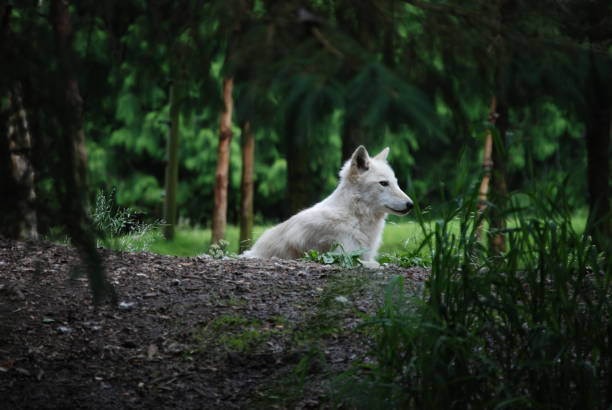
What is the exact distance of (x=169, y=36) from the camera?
3256 millimetres

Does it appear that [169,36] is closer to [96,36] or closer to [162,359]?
[96,36]

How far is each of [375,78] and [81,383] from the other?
93.8 inches

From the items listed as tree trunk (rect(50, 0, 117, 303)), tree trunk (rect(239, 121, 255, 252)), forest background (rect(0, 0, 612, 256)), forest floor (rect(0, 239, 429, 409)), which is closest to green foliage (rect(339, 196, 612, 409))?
forest background (rect(0, 0, 612, 256))

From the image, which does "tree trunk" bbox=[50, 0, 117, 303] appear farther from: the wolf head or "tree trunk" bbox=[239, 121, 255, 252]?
"tree trunk" bbox=[239, 121, 255, 252]

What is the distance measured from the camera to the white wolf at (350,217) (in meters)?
6.13

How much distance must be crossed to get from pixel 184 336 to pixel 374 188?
Answer: 297 cm

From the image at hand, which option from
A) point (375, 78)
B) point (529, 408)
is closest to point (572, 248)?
point (529, 408)

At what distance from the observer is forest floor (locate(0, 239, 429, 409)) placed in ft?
11.2

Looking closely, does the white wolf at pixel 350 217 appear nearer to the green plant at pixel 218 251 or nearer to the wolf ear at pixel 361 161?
the wolf ear at pixel 361 161

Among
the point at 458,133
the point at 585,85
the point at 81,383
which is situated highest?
the point at 585,85

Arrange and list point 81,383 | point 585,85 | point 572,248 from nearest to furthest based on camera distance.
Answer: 1. point 585,85
2. point 572,248
3. point 81,383

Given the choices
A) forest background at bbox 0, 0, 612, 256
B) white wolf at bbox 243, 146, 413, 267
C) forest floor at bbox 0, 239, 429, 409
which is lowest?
forest floor at bbox 0, 239, 429, 409

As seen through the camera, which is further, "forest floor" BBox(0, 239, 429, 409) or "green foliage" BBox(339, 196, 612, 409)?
"forest floor" BBox(0, 239, 429, 409)

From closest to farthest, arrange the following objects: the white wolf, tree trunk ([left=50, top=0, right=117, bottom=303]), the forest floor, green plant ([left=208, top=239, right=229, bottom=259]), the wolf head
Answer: tree trunk ([left=50, top=0, right=117, bottom=303]), the forest floor, the white wolf, green plant ([left=208, top=239, right=229, bottom=259]), the wolf head
